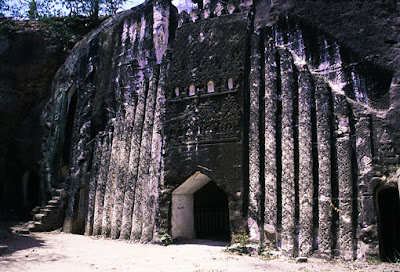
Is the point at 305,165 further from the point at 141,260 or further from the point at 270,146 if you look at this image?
the point at 141,260

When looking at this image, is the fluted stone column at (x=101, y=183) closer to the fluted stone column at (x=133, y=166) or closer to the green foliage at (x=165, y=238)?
the fluted stone column at (x=133, y=166)

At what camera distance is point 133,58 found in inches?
441

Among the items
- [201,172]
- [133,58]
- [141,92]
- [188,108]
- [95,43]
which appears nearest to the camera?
[201,172]

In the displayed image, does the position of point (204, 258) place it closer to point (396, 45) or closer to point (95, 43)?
point (396, 45)

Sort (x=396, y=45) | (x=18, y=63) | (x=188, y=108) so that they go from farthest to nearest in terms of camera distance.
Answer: (x=18, y=63), (x=188, y=108), (x=396, y=45)

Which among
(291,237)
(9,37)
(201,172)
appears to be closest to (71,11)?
(9,37)

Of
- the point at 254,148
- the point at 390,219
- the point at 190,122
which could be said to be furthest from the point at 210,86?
the point at 390,219

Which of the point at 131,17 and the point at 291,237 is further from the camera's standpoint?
the point at 131,17

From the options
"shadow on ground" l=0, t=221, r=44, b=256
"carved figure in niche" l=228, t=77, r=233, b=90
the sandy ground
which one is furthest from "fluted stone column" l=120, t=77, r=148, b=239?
"carved figure in niche" l=228, t=77, r=233, b=90

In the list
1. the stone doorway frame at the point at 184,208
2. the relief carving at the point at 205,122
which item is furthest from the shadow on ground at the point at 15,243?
the relief carving at the point at 205,122

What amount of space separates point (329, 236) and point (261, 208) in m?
1.42

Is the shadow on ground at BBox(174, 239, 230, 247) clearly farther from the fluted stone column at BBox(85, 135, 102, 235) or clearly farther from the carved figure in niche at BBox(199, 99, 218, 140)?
the fluted stone column at BBox(85, 135, 102, 235)

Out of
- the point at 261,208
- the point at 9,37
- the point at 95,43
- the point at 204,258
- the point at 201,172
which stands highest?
the point at 9,37

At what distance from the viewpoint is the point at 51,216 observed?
11.8 meters
